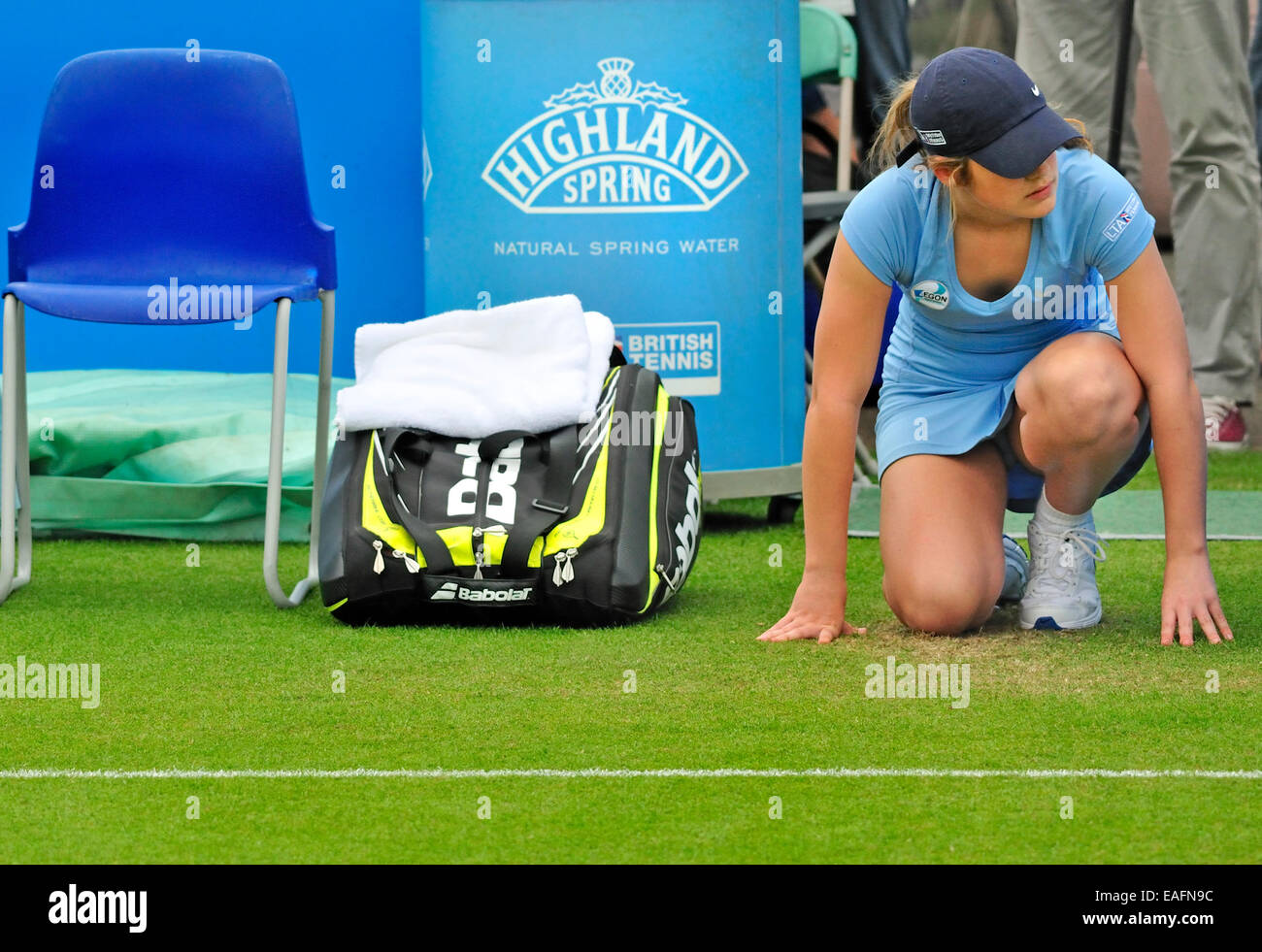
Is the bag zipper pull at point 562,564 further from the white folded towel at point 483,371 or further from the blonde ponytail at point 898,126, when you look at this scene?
the blonde ponytail at point 898,126

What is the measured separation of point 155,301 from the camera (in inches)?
118

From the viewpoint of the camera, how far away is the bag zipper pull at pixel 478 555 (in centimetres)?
278

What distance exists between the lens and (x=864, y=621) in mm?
2877

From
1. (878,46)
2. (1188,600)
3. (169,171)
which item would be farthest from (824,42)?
(1188,600)

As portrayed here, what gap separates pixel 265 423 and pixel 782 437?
114 cm

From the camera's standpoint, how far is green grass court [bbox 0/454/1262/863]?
177cm

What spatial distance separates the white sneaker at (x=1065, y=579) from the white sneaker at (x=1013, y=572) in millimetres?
170

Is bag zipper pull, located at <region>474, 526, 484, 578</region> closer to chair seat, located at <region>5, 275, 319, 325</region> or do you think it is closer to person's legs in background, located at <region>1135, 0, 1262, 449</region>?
chair seat, located at <region>5, 275, 319, 325</region>

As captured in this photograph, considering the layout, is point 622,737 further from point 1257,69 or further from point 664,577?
point 1257,69

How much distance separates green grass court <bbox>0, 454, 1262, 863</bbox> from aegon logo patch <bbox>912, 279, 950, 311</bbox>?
510mm

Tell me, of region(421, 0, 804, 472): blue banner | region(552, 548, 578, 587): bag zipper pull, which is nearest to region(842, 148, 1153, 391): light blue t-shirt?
region(552, 548, 578, 587): bag zipper pull

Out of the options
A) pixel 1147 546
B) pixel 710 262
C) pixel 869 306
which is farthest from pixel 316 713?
pixel 1147 546

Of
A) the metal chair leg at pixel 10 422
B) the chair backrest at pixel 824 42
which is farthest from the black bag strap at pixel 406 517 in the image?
the chair backrest at pixel 824 42
